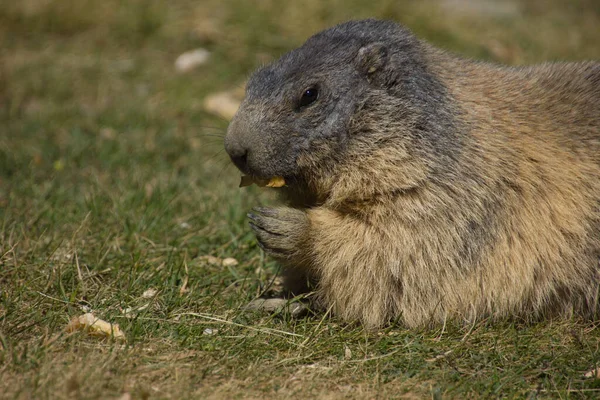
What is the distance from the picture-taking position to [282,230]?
13.1 feet

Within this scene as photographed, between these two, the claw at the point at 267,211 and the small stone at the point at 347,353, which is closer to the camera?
the small stone at the point at 347,353

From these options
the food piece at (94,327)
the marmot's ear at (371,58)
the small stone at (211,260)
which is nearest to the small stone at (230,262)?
the small stone at (211,260)

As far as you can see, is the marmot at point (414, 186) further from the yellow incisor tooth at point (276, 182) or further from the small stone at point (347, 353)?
the small stone at point (347, 353)

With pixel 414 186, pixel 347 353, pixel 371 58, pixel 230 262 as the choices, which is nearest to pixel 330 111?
pixel 371 58

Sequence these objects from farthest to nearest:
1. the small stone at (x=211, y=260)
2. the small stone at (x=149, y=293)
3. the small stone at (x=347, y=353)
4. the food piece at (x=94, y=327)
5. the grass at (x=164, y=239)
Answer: the small stone at (x=211, y=260) → the small stone at (x=149, y=293) → the small stone at (x=347, y=353) → the food piece at (x=94, y=327) → the grass at (x=164, y=239)

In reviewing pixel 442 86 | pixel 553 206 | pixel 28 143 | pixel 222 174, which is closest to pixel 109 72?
pixel 28 143

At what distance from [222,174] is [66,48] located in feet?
10.5

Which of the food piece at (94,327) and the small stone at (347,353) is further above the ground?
the food piece at (94,327)

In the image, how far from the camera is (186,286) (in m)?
4.43

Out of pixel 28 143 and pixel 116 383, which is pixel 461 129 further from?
pixel 28 143

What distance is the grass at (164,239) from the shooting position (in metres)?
3.41

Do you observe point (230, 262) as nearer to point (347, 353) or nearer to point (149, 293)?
point (149, 293)

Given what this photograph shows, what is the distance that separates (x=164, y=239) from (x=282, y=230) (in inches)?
51.8

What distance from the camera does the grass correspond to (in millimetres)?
3406
